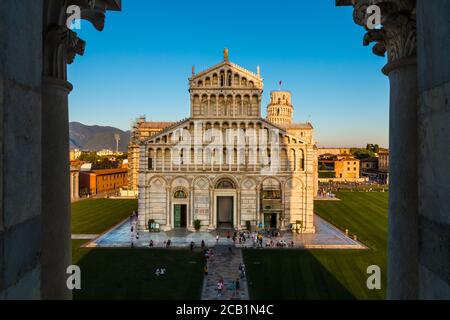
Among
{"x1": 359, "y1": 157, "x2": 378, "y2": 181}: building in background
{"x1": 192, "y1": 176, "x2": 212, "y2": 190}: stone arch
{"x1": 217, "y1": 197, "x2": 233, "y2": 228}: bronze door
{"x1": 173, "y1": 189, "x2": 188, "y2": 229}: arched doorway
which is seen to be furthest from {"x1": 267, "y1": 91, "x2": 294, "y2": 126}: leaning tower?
{"x1": 173, "y1": 189, "x2": 188, "y2": 229}: arched doorway

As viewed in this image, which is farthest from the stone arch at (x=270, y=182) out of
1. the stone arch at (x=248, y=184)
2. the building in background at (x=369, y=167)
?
the building in background at (x=369, y=167)

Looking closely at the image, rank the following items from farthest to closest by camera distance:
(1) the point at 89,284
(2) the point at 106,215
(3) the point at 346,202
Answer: (3) the point at 346,202 → (2) the point at 106,215 → (1) the point at 89,284

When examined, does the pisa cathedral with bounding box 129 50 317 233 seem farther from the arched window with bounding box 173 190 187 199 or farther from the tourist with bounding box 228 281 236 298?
the tourist with bounding box 228 281 236 298

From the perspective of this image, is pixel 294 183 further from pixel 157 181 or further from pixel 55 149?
pixel 55 149

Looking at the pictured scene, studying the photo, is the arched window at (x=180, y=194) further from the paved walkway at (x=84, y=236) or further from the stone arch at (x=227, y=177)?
the paved walkway at (x=84, y=236)
